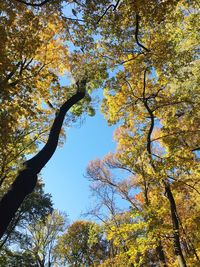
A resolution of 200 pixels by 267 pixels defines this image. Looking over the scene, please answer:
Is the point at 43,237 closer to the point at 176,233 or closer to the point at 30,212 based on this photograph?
the point at 30,212

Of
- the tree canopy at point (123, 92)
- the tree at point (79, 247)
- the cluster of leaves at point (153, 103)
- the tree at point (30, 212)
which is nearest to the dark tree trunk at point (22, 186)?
the tree canopy at point (123, 92)

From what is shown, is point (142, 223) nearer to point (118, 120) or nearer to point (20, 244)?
point (118, 120)

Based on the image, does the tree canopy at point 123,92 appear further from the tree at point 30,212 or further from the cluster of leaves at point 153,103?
the tree at point 30,212

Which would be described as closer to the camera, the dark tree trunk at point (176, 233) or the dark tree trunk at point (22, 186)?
the dark tree trunk at point (22, 186)

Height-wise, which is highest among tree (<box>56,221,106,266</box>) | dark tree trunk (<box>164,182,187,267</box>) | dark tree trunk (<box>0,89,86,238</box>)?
tree (<box>56,221,106,266</box>)

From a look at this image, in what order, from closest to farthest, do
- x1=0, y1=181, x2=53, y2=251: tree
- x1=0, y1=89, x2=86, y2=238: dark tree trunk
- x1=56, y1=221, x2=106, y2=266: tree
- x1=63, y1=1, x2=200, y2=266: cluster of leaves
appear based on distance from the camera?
x1=0, y1=89, x2=86, y2=238: dark tree trunk < x1=63, y1=1, x2=200, y2=266: cluster of leaves < x1=0, y1=181, x2=53, y2=251: tree < x1=56, y1=221, x2=106, y2=266: tree

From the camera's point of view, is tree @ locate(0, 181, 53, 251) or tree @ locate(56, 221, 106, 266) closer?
tree @ locate(0, 181, 53, 251)

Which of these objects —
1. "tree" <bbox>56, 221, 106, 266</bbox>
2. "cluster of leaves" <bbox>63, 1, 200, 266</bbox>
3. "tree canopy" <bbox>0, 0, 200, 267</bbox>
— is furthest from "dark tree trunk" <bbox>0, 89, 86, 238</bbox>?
"tree" <bbox>56, 221, 106, 266</bbox>

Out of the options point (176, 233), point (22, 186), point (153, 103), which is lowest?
point (22, 186)

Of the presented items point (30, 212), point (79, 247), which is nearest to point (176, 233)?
point (30, 212)

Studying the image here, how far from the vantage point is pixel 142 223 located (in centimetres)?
973

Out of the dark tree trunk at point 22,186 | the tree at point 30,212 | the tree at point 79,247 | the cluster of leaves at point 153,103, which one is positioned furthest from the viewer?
the tree at point 79,247

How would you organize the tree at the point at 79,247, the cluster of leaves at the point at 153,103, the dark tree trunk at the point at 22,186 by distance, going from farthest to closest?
the tree at the point at 79,247 → the cluster of leaves at the point at 153,103 → the dark tree trunk at the point at 22,186

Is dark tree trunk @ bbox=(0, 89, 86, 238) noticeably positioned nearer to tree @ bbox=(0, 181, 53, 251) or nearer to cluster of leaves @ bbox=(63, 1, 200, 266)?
cluster of leaves @ bbox=(63, 1, 200, 266)
